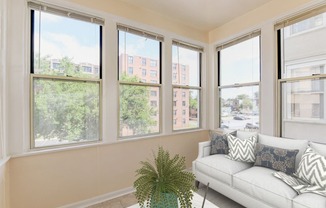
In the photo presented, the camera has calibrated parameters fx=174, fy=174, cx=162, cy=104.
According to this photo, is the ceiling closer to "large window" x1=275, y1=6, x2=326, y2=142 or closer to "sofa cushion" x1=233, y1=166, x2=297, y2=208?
"large window" x1=275, y1=6, x2=326, y2=142

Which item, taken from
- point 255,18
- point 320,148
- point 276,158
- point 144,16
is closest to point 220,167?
point 276,158

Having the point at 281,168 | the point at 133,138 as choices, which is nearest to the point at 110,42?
the point at 133,138

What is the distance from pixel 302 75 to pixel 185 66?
73.1 inches

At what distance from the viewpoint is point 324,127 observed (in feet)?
7.33

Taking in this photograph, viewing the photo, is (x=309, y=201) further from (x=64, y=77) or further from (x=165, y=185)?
(x=64, y=77)

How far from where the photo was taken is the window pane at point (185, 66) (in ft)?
10.8

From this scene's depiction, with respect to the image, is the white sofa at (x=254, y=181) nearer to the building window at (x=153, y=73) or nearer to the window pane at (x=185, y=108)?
the window pane at (x=185, y=108)

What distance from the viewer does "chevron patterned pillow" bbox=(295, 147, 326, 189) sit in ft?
5.32

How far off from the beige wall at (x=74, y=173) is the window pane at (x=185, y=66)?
126cm

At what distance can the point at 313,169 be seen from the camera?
168 centimetres

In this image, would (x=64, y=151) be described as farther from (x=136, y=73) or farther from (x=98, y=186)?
(x=136, y=73)

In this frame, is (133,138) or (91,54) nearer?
(91,54)

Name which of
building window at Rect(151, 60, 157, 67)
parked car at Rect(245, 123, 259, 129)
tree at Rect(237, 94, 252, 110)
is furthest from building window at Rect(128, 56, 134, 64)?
parked car at Rect(245, 123, 259, 129)

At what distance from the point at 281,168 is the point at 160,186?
154 centimetres
